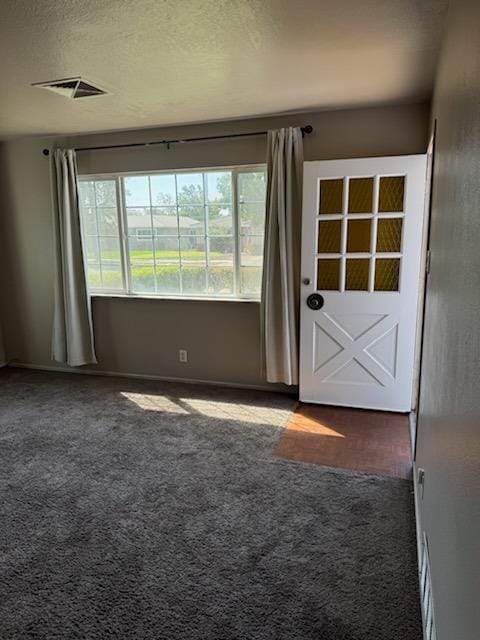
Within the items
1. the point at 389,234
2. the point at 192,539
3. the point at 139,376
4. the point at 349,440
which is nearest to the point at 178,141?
the point at 389,234

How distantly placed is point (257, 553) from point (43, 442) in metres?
1.89

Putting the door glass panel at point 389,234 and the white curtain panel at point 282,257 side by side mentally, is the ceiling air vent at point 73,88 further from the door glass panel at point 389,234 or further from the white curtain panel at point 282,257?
the door glass panel at point 389,234

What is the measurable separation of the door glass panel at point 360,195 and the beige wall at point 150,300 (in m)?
0.31

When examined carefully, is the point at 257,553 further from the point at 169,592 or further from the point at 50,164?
the point at 50,164

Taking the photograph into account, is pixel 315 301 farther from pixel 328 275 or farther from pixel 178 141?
pixel 178 141

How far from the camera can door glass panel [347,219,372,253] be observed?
337cm

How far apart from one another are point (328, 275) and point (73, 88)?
2301mm

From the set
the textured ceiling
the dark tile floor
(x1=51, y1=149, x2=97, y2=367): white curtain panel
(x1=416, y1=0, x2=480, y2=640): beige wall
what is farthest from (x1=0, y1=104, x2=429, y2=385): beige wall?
(x1=416, y1=0, x2=480, y2=640): beige wall

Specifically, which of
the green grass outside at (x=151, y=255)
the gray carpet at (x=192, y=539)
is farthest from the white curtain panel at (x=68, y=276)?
the gray carpet at (x=192, y=539)

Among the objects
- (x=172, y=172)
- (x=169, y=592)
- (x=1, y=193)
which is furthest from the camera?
(x=1, y=193)

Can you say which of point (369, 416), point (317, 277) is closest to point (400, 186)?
point (317, 277)

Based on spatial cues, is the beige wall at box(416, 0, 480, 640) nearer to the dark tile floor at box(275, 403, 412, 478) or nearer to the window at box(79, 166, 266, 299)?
the dark tile floor at box(275, 403, 412, 478)

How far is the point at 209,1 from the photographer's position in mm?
1754

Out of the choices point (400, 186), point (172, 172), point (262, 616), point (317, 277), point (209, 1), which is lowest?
point (262, 616)
